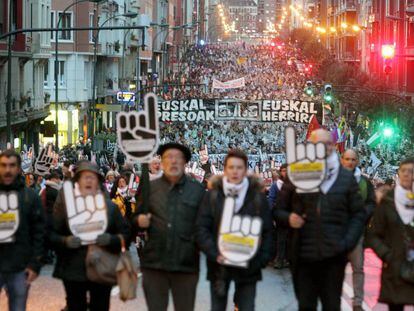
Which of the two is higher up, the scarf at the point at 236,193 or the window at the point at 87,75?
the window at the point at 87,75

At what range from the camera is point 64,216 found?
9.40 m

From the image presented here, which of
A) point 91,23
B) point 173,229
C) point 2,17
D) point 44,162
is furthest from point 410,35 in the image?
point 173,229

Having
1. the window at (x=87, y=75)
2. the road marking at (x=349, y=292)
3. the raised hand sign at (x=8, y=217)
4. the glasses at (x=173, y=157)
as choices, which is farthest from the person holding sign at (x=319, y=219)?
the window at (x=87, y=75)

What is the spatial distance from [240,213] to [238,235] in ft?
0.56

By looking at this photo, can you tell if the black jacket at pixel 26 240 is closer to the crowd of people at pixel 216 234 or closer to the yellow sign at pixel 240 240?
the crowd of people at pixel 216 234

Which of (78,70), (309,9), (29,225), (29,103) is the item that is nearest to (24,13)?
(29,103)

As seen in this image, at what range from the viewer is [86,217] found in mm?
9297

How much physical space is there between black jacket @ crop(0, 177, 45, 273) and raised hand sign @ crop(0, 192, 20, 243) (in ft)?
0.12

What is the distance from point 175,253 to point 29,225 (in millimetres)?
1253

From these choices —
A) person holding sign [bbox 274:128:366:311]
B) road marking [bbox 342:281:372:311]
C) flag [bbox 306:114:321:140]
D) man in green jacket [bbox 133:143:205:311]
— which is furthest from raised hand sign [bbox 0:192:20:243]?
flag [bbox 306:114:321:140]

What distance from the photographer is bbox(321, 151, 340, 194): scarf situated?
9008 millimetres

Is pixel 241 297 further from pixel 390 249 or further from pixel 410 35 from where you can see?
pixel 410 35

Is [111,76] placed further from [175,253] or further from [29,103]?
[175,253]

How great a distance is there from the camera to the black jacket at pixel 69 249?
923 cm
